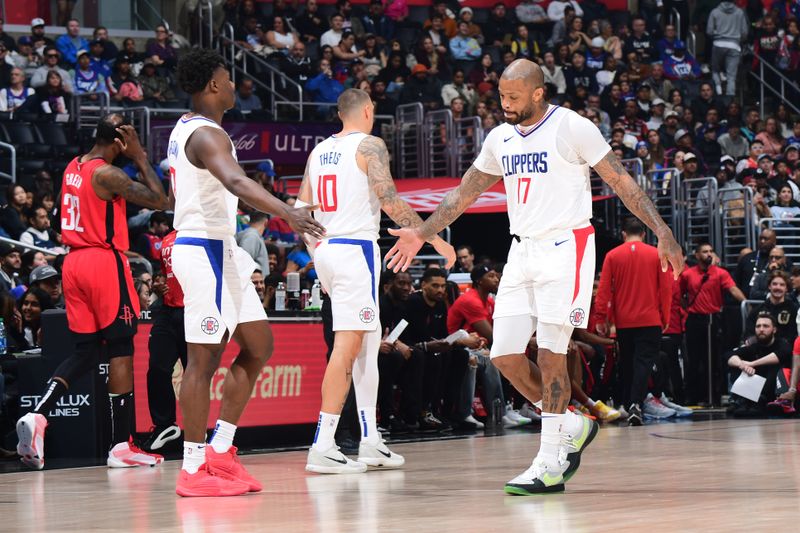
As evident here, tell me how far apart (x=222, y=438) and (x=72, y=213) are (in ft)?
7.73

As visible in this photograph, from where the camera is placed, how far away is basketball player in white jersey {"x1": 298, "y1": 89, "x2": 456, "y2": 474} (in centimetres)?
811

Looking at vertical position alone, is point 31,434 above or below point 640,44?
below

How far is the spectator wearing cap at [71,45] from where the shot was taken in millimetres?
20000

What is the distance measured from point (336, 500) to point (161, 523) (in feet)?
3.41

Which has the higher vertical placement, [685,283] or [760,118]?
[760,118]

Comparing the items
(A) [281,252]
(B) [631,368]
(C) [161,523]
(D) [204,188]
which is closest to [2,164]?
(A) [281,252]

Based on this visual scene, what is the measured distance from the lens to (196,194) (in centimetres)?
710

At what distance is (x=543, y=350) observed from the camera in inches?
273

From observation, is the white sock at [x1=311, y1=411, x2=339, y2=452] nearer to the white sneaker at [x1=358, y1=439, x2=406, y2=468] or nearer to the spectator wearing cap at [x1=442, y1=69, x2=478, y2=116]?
the white sneaker at [x1=358, y1=439, x2=406, y2=468]

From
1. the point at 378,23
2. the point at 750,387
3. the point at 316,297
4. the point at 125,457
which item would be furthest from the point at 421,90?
the point at 125,457

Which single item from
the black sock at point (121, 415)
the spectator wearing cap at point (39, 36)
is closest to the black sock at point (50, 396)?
the black sock at point (121, 415)

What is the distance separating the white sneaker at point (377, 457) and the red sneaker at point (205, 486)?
147cm

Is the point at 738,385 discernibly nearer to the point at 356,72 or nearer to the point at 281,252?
the point at 281,252

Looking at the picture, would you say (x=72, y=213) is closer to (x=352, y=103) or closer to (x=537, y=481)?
(x=352, y=103)
